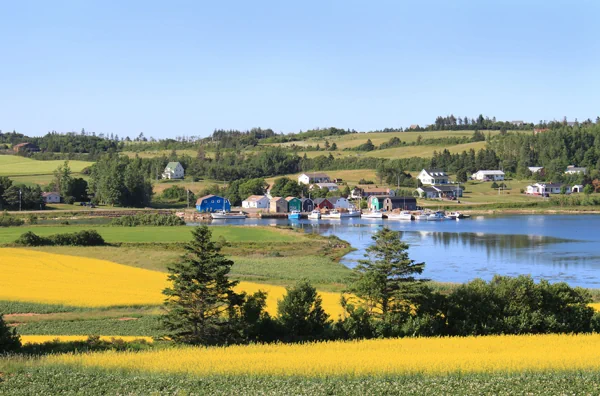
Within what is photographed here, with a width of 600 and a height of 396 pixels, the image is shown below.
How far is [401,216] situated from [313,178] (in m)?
30.6

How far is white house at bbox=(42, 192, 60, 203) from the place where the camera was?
293 ft

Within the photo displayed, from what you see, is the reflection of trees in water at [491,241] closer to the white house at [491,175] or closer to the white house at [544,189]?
the white house at [544,189]

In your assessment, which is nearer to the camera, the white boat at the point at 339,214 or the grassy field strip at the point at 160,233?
the grassy field strip at the point at 160,233

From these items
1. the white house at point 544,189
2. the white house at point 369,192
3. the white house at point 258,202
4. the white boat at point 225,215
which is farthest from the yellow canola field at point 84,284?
the white house at point 544,189

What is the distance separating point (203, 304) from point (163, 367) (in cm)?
435

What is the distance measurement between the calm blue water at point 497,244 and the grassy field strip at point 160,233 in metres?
6.12

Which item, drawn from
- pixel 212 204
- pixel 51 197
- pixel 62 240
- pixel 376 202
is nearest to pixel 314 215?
pixel 376 202

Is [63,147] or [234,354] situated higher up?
[63,147]

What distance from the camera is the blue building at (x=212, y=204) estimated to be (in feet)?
300

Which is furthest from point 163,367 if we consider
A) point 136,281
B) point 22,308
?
point 136,281

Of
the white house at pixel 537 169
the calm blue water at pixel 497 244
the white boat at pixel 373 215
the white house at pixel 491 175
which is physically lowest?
the calm blue water at pixel 497 244

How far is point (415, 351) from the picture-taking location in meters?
15.8

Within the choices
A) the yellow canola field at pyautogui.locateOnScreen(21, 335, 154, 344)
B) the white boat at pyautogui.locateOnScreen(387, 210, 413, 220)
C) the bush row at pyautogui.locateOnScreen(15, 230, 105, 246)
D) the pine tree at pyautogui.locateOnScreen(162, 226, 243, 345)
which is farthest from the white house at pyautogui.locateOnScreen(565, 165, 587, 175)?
the yellow canola field at pyautogui.locateOnScreen(21, 335, 154, 344)

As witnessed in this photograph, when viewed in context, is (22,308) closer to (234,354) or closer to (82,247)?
(234,354)
